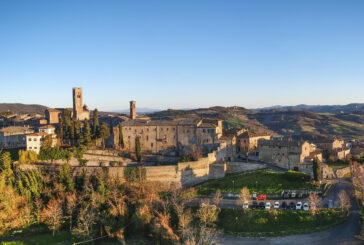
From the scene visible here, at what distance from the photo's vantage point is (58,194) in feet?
137

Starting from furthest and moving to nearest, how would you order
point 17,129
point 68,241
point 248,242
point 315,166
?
point 17,129
point 315,166
point 68,241
point 248,242

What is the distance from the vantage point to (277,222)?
34156mm

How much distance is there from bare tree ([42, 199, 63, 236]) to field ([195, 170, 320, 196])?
20034 millimetres

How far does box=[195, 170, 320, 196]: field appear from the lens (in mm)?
41094

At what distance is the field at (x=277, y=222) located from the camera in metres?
32.9

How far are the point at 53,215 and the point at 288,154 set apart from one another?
37.0 m

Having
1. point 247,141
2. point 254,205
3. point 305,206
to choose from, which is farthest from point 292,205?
point 247,141

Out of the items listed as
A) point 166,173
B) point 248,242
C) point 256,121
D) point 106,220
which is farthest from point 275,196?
point 256,121

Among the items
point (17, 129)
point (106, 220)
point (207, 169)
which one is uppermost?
point (17, 129)

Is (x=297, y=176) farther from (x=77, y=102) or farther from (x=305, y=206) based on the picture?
(x=77, y=102)

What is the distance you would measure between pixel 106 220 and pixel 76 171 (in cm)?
1462

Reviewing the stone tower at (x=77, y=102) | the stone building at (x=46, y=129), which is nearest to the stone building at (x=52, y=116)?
the stone tower at (x=77, y=102)

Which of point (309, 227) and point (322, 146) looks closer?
point (309, 227)

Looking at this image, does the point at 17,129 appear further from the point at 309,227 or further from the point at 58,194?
the point at 309,227
